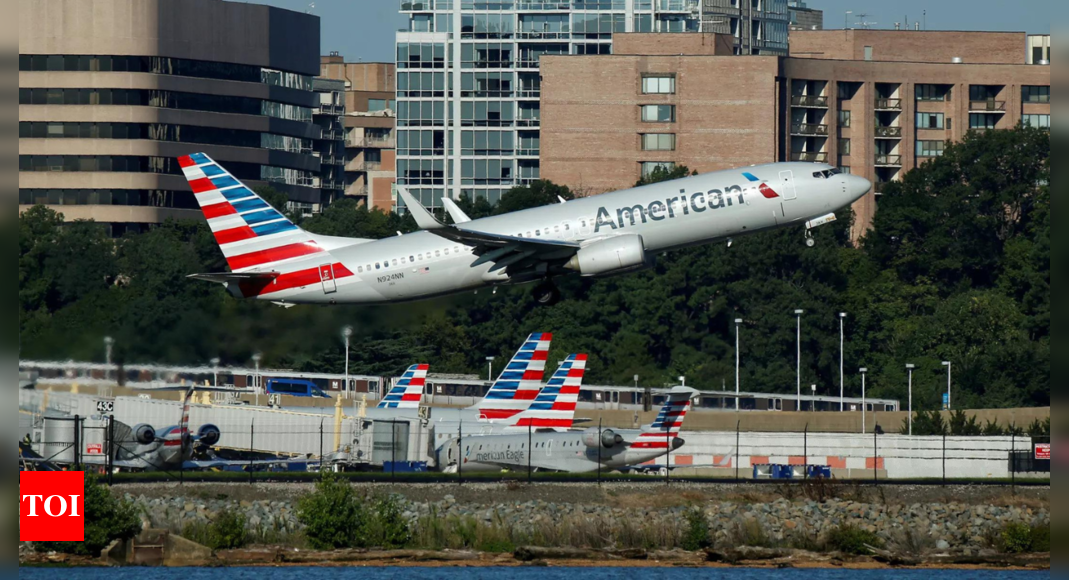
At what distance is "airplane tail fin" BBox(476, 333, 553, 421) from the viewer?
7838 centimetres

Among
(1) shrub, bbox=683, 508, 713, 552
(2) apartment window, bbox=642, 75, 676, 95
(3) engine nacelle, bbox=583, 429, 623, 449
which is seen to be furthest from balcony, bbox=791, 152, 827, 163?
(1) shrub, bbox=683, 508, 713, 552

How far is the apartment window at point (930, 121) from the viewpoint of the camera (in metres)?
188

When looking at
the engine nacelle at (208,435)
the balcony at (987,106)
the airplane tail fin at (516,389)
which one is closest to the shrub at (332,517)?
the engine nacelle at (208,435)

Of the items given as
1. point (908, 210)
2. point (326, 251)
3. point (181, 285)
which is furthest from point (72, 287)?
point (908, 210)

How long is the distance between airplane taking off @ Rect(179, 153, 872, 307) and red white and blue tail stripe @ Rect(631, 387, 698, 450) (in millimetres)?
8128

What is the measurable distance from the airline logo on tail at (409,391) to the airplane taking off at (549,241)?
17492 mm

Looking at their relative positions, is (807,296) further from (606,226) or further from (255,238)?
(606,226)

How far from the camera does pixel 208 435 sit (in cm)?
6431

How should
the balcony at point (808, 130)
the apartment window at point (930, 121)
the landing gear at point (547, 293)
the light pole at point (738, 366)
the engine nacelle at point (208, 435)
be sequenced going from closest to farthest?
the landing gear at point (547, 293), the engine nacelle at point (208, 435), the light pole at point (738, 366), the balcony at point (808, 130), the apartment window at point (930, 121)

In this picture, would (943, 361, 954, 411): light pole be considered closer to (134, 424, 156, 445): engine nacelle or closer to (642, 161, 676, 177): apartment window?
(642, 161, 676, 177): apartment window

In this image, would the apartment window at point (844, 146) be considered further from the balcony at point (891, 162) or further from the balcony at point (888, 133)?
the balcony at point (891, 162)

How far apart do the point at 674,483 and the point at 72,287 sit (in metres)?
44.0

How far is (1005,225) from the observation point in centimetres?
15900

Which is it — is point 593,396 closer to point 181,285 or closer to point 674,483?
point 181,285
